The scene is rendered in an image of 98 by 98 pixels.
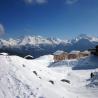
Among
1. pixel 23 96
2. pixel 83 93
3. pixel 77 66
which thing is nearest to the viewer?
pixel 23 96

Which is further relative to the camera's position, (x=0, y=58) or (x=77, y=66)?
(x=77, y=66)

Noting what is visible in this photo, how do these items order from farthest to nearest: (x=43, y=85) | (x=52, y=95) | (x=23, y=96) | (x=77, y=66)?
(x=77, y=66), (x=43, y=85), (x=52, y=95), (x=23, y=96)

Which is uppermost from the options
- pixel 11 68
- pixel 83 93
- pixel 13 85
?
pixel 11 68

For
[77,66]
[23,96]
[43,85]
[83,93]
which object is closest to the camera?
[23,96]

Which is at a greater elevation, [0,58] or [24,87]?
[0,58]

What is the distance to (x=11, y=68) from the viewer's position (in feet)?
79.1

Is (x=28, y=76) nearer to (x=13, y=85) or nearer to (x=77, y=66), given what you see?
(x=13, y=85)

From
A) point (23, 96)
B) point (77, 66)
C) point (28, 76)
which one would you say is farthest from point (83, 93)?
point (77, 66)

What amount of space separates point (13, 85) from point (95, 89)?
34.1ft

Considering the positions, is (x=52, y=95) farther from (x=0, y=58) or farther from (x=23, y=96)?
(x=0, y=58)

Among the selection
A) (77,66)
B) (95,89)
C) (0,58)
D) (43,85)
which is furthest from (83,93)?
(77,66)

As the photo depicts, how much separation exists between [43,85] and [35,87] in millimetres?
1637

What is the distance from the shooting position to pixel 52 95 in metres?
20.7

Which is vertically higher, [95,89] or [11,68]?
[11,68]
